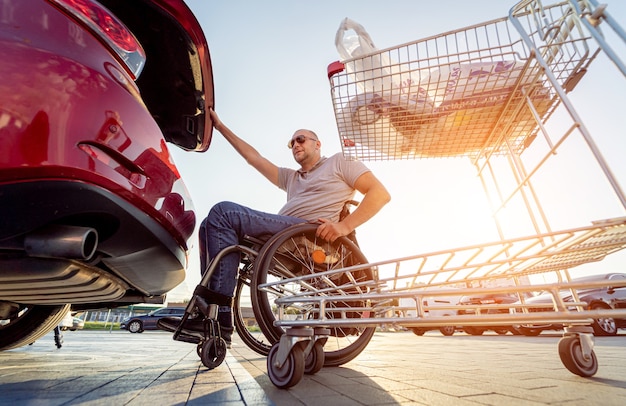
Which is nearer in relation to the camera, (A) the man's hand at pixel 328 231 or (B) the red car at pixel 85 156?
(B) the red car at pixel 85 156

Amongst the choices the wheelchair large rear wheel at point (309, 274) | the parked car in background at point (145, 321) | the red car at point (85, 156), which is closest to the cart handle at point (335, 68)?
the red car at point (85, 156)

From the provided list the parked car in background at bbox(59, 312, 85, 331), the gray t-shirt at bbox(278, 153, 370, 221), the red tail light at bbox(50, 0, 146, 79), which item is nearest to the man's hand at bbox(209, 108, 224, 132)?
the gray t-shirt at bbox(278, 153, 370, 221)

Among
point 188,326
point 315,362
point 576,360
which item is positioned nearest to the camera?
point 576,360

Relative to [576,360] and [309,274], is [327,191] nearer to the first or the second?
[309,274]

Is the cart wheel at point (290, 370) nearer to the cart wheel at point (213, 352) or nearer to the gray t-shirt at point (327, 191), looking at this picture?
the cart wheel at point (213, 352)

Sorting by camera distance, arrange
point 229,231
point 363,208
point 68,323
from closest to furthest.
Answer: point 229,231, point 363,208, point 68,323

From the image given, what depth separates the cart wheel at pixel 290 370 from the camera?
3.88 ft

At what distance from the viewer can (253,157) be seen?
291 centimetres

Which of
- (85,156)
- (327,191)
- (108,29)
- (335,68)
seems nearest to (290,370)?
(85,156)

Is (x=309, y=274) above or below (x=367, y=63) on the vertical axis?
below

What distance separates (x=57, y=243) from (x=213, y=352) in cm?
111

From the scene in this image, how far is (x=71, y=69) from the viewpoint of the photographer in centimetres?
94

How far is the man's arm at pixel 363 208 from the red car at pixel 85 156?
31.2 inches

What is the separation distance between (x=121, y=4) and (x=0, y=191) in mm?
941
